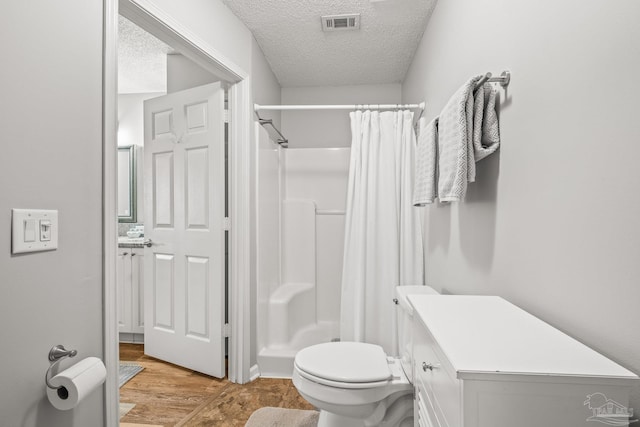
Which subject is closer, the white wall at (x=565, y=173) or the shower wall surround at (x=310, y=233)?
the white wall at (x=565, y=173)

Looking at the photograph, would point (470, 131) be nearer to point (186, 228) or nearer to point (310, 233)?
point (186, 228)

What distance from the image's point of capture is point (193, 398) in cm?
204

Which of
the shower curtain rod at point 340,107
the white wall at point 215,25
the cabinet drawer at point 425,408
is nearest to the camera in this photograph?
the cabinet drawer at point 425,408

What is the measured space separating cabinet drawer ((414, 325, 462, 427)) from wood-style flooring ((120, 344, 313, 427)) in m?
1.31

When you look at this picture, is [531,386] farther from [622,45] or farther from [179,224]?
[179,224]

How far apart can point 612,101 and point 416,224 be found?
160 centimetres

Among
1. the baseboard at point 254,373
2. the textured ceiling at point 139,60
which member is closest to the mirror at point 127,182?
the textured ceiling at point 139,60

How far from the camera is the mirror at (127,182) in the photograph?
337 centimetres

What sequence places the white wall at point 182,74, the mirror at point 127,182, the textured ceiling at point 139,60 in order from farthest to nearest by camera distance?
the mirror at point 127,182, the white wall at point 182,74, the textured ceiling at point 139,60

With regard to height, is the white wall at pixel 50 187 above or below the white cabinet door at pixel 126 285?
above

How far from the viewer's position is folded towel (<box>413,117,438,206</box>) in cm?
151

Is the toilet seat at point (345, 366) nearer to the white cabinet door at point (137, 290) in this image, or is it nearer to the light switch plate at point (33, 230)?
the light switch plate at point (33, 230)

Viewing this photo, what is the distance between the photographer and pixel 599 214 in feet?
2.24

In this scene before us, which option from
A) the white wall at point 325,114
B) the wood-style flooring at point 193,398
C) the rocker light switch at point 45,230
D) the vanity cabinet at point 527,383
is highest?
the white wall at point 325,114
